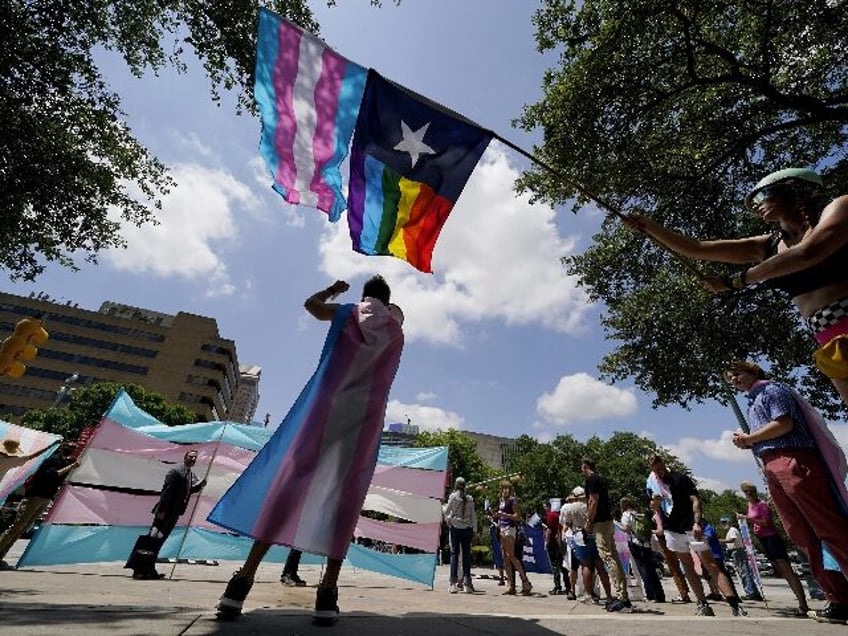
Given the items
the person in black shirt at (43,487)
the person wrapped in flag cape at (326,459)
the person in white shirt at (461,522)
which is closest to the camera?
the person wrapped in flag cape at (326,459)

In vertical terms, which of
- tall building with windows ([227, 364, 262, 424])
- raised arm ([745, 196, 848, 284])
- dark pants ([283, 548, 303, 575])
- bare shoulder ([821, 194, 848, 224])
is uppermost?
tall building with windows ([227, 364, 262, 424])

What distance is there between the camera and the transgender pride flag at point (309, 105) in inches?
182

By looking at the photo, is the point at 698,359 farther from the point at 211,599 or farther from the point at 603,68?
the point at 211,599

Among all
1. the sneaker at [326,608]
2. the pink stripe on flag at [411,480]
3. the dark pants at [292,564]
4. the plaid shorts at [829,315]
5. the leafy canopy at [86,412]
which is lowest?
the sneaker at [326,608]

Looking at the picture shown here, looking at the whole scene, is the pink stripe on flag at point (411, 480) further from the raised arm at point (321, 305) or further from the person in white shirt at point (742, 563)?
the person in white shirt at point (742, 563)

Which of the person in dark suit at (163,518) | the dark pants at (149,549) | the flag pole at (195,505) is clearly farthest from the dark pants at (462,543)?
the dark pants at (149,549)

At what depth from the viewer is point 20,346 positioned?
168 inches

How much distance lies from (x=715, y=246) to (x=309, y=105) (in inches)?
150

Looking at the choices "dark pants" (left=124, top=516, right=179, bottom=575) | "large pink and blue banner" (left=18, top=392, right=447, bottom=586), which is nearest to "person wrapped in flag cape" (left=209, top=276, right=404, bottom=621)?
"large pink and blue banner" (left=18, top=392, right=447, bottom=586)

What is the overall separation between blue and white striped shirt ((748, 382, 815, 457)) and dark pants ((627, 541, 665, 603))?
8200 mm

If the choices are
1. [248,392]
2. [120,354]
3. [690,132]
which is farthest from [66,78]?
[248,392]

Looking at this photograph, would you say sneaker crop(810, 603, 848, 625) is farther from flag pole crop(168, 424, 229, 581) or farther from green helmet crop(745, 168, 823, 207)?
flag pole crop(168, 424, 229, 581)

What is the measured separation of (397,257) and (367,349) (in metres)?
1.62

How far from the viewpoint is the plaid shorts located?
2285 millimetres
